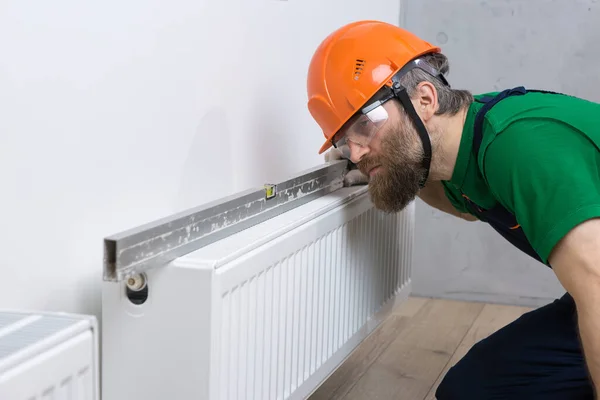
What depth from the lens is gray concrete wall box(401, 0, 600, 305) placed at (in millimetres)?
2998

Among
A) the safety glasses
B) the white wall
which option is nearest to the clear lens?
the safety glasses

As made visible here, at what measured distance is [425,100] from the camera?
67.2 inches

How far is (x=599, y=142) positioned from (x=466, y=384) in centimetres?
78

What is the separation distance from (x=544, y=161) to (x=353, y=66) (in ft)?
1.59

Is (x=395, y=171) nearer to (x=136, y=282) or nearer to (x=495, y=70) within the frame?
(x=136, y=282)

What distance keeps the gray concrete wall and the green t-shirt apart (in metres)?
1.50

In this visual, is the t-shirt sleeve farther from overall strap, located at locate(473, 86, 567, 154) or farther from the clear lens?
the clear lens

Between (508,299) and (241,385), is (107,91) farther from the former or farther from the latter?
(508,299)

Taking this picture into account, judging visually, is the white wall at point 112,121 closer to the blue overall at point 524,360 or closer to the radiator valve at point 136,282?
the radiator valve at point 136,282

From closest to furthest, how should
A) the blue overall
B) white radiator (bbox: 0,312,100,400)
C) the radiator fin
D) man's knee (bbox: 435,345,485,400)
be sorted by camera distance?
white radiator (bbox: 0,312,100,400)
the radiator fin
the blue overall
man's knee (bbox: 435,345,485,400)

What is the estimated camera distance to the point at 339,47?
1.66 meters

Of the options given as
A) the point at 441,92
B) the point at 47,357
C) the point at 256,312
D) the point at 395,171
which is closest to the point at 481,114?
the point at 441,92

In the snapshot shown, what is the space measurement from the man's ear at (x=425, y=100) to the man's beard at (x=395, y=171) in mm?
59

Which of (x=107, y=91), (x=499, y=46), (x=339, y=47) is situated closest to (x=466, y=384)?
(x=339, y=47)
